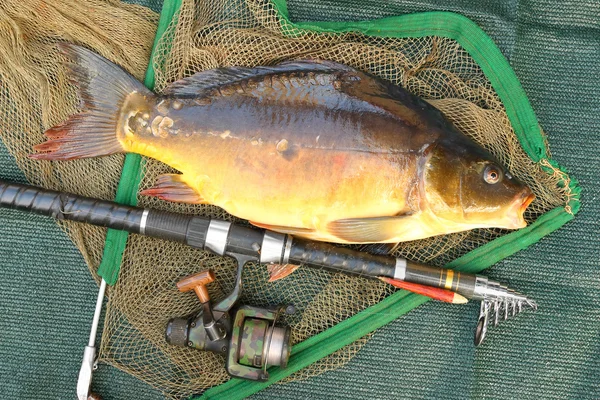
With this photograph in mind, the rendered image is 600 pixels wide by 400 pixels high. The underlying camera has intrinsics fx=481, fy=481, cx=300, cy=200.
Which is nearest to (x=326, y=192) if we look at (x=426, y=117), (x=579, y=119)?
(x=426, y=117)

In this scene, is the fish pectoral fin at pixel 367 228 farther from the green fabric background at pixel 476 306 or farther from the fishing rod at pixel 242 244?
the green fabric background at pixel 476 306

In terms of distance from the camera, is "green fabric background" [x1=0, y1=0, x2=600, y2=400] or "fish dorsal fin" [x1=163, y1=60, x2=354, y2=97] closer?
"fish dorsal fin" [x1=163, y1=60, x2=354, y2=97]

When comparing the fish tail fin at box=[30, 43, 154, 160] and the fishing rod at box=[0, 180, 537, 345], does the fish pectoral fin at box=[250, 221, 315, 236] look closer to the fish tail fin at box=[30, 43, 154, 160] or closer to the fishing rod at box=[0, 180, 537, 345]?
the fishing rod at box=[0, 180, 537, 345]

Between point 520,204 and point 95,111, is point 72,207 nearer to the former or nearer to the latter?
point 95,111

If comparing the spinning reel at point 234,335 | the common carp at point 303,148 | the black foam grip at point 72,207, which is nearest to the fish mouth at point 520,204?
the common carp at point 303,148

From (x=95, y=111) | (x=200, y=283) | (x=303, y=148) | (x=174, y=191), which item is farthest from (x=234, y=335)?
(x=95, y=111)

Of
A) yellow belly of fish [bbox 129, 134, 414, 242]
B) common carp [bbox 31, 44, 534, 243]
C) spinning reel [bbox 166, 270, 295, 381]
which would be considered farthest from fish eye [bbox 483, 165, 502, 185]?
spinning reel [bbox 166, 270, 295, 381]
